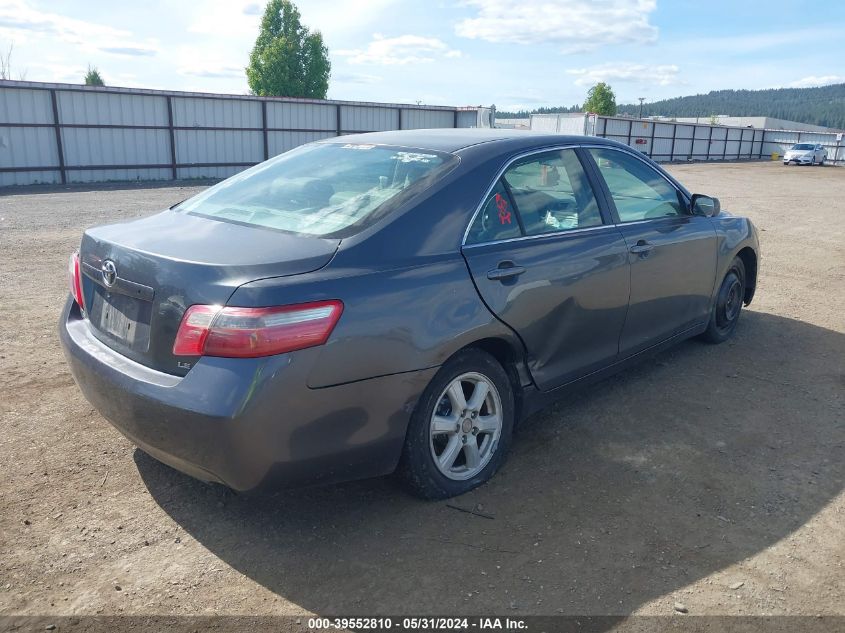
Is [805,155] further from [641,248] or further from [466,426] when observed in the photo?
[466,426]

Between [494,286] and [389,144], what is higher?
[389,144]

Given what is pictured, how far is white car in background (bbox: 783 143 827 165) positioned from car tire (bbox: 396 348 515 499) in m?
48.5

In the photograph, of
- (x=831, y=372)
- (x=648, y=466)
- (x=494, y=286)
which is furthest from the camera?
(x=831, y=372)

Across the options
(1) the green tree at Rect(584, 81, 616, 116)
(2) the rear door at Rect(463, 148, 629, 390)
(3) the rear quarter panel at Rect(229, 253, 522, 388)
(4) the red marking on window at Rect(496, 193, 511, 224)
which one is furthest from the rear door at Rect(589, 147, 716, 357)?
(1) the green tree at Rect(584, 81, 616, 116)

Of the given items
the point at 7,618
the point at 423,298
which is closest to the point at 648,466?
the point at 423,298

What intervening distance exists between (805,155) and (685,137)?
7528 mm

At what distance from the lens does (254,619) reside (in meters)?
2.43

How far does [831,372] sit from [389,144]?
3619 mm

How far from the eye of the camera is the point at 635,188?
432cm

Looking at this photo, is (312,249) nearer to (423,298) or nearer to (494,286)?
(423,298)

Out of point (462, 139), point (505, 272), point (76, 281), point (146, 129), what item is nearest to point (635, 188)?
point (462, 139)

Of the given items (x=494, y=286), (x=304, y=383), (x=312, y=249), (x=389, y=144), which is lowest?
(x=304, y=383)

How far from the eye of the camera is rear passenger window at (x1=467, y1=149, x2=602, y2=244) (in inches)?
130

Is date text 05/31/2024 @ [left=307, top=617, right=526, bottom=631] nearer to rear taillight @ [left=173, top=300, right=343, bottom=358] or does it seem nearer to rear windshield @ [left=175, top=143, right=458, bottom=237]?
rear taillight @ [left=173, top=300, right=343, bottom=358]
